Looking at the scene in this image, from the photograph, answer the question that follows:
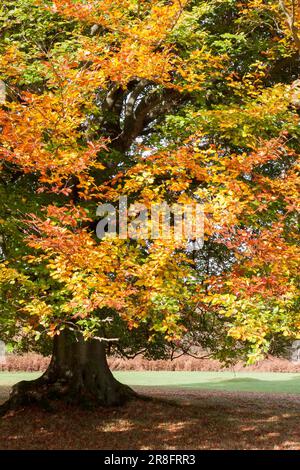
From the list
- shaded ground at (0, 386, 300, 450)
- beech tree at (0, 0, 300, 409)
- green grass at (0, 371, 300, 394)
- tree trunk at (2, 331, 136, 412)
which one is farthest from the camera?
green grass at (0, 371, 300, 394)

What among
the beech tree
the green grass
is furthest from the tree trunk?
Result: the green grass

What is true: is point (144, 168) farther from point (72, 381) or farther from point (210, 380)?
point (210, 380)

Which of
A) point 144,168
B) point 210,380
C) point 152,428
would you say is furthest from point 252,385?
point 144,168

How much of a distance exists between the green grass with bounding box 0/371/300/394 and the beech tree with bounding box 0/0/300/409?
1762 centimetres

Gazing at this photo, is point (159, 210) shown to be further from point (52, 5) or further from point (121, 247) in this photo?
point (52, 5)

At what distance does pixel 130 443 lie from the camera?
13.2m

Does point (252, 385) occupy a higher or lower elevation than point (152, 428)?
lower

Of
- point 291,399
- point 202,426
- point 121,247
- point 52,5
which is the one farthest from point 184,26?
point 291,399

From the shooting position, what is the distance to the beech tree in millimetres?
9648

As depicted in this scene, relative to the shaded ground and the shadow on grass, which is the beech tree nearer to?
the shaded ground

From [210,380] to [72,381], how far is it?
21700 millimetres

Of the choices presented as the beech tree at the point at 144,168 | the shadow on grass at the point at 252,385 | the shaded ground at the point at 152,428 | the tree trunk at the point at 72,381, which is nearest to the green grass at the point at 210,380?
the shadow on grass at the point at 252,385

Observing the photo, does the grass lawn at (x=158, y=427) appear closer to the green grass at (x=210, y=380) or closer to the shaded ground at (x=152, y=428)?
the shaded ground at (x=152, y=428)

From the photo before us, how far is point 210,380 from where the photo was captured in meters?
36.6
